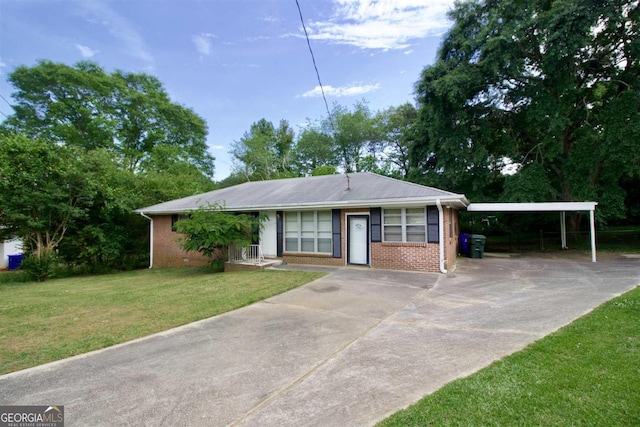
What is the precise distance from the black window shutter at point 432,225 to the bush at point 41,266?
14956 mm

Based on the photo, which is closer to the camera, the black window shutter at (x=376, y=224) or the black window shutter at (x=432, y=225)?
the black window shutter at (x=432, y=225)

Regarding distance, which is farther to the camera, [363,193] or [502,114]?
[502,114]

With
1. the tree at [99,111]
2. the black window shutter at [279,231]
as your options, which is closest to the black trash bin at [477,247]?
the black window shutter at [279,231]

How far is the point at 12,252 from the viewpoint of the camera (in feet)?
58.3

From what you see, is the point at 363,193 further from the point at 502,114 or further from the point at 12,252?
the point at 12,252

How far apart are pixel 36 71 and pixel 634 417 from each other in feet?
111

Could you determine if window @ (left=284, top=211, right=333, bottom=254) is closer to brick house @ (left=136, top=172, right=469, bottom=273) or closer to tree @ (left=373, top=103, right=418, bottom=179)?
brick house @ (left=136, top=172, right=469, bottom=273)

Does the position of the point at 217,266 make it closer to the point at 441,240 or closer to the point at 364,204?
the point at 364,204

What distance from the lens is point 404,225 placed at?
10.1 m

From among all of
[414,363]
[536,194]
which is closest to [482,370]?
[414,363]

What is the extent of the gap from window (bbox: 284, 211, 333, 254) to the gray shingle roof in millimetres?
691

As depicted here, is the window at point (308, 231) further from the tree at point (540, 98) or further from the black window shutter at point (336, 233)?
the tree at point (540, 98)

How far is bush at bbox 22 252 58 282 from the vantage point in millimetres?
11820

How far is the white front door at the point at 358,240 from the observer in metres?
10.7
